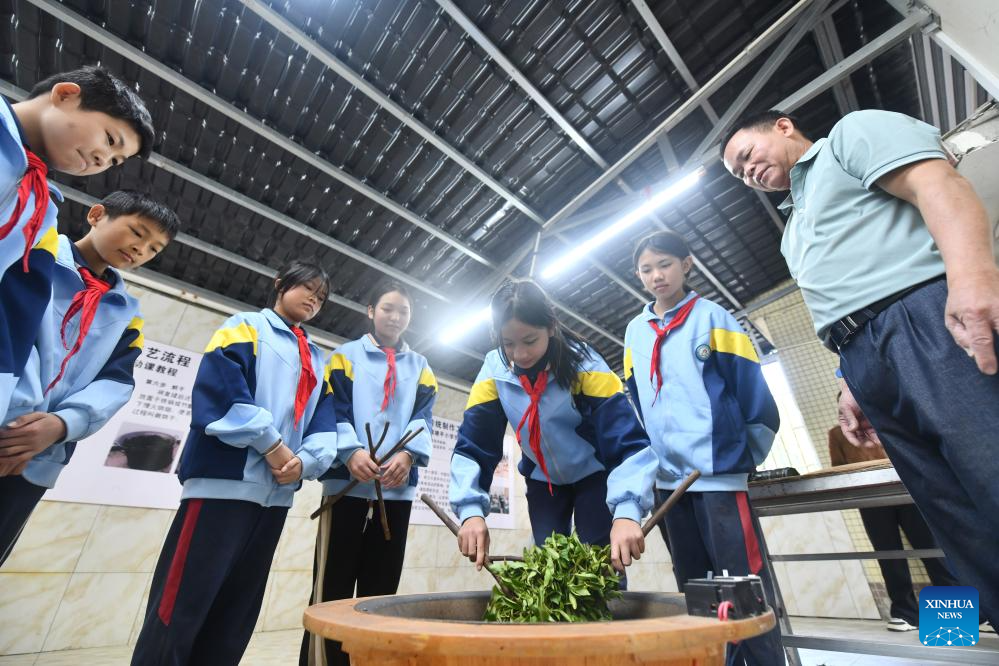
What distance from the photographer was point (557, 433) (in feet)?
4.68

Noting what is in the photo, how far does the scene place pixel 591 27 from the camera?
2.47 metres

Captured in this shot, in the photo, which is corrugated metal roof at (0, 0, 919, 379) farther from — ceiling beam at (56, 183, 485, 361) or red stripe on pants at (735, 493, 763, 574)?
red stripe on pants at (735, 493, 763, 574)

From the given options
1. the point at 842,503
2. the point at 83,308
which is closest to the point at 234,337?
the point at 83,308

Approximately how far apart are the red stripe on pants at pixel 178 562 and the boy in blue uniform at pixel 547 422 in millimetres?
738

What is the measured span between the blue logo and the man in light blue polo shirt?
893mm

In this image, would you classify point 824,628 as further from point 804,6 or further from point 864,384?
point 804,6

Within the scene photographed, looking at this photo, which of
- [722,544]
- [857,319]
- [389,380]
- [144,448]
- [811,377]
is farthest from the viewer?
[811,377]

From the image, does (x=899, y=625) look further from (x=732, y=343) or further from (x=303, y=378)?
(x=303, y=378)

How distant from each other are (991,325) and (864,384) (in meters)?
0.26

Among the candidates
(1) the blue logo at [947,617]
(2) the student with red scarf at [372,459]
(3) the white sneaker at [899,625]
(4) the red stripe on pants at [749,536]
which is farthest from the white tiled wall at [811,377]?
(2) the student with red scarf at [372,459]

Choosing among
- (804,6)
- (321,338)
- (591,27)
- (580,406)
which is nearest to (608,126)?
(591,27)

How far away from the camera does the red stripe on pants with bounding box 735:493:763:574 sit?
3.90 ft

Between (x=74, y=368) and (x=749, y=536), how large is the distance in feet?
7.17

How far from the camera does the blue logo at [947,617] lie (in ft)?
4.65
